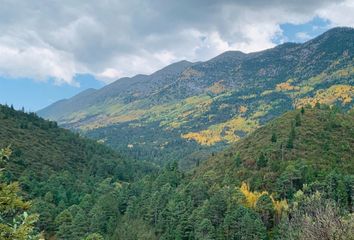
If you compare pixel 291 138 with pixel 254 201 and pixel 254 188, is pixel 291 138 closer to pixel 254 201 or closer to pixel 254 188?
pixel 254 188

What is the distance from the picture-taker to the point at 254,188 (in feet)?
436

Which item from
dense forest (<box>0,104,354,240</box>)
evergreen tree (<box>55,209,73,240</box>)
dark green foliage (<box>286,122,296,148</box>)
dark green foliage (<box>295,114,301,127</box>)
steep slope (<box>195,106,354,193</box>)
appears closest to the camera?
dense forest (<box>0,104,354,240</box>)

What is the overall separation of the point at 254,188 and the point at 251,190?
1145 mm

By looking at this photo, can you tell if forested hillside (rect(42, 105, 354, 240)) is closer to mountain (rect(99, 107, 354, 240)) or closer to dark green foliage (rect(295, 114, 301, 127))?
mountain (rect(99, 107, 354, 240))

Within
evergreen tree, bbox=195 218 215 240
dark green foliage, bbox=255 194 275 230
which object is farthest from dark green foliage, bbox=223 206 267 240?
evergreen tree, bbox=195 218 215 240

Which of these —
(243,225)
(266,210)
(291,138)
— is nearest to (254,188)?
A: (266,210)

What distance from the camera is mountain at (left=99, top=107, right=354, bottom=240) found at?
116 m

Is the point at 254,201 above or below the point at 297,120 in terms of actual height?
below

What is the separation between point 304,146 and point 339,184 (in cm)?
3571

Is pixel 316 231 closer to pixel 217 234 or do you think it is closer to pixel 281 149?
pixel 217 234

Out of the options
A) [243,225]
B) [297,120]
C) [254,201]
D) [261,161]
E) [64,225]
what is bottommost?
[243,225]

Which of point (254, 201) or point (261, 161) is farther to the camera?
point (261, 161)

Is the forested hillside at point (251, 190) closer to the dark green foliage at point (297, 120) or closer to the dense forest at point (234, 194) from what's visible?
the dense forest at point (234, 194)

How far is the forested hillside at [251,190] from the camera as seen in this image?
115875mm
